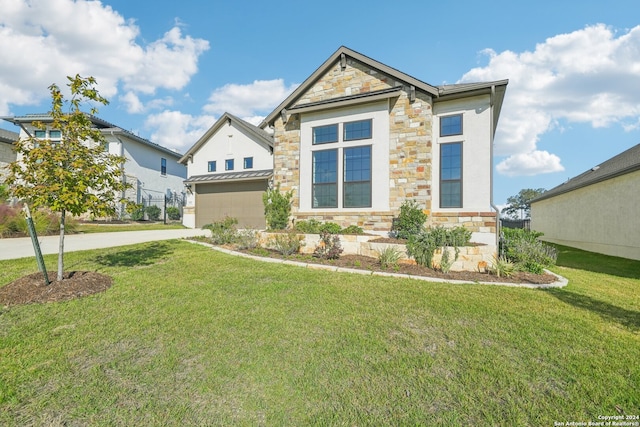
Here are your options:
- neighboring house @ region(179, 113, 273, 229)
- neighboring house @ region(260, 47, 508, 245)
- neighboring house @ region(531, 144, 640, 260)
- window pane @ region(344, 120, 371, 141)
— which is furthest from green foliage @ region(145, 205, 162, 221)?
neighboring house @ region(531, 144, 640, 260)

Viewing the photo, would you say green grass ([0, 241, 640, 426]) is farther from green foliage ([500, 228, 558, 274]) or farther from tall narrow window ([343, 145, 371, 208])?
tall narrow window ([343, 145, 371, 208])

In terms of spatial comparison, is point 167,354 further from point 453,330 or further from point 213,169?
point 213,169

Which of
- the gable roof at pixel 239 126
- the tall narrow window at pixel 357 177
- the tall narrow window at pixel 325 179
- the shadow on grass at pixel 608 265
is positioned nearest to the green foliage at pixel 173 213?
the gable roof at pixel 239 126

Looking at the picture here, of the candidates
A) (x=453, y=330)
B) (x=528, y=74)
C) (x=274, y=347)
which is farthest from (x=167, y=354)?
(x=528, y=74)

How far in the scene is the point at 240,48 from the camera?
12.7 meters

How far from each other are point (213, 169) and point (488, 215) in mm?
16183

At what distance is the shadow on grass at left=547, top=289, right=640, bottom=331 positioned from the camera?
13.8 feet

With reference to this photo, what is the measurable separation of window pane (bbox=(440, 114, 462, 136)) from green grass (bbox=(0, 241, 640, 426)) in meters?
6.41

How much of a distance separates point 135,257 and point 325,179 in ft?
22.8

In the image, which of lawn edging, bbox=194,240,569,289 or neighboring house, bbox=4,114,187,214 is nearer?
lawn edging, bbox=194,240,569,289

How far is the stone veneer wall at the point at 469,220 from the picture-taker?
29.9ft

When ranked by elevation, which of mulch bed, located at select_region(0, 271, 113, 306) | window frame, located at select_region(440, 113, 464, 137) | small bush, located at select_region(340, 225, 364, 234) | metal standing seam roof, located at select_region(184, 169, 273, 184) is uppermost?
window frame, located at select_region(440, 113, 464, 137)

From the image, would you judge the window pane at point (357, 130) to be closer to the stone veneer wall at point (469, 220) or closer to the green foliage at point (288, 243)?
the stone veneer wall at point (469, 220)

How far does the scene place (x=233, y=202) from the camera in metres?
17.4
